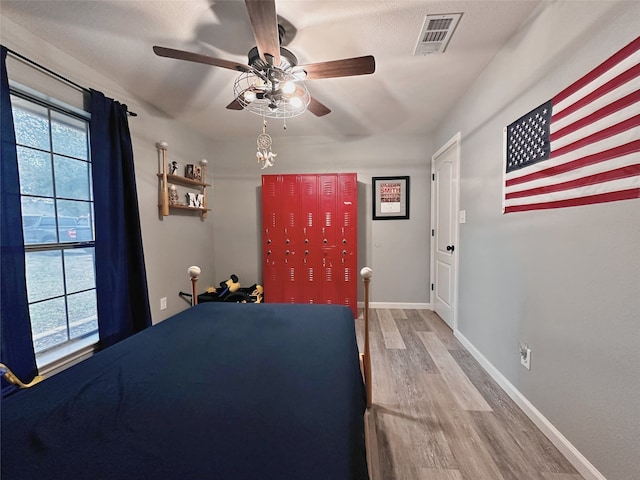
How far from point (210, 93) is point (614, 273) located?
10.2ft

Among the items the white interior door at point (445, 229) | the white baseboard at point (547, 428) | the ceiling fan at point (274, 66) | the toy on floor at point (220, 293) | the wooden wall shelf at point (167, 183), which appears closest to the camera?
the white baseboard at point (547, 428)

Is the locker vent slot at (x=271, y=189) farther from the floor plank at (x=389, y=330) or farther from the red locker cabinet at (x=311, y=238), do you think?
the floor plank at (x=389, y=330)

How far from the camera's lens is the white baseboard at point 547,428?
1190mm

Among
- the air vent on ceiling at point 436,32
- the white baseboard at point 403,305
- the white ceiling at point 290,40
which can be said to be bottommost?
the white baseboard at point 403,305

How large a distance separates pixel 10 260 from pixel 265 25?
76.5 inches

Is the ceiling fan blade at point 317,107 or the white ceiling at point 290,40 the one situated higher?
the white ceiling at point 290,40

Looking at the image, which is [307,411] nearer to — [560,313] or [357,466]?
[357,466]

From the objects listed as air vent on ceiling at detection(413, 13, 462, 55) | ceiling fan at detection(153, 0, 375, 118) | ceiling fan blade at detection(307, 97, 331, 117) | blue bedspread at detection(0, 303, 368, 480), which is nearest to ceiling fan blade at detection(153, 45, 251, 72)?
ceiling fan at detection(153, 0, 375, 118)

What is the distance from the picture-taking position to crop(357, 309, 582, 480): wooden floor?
1253 mm

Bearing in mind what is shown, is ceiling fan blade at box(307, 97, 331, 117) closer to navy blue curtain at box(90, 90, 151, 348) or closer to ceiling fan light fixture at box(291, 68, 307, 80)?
ceiling fan light fixture at box(291, 68, 307, 80)

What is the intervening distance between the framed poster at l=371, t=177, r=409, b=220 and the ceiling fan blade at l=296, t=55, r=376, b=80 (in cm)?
215

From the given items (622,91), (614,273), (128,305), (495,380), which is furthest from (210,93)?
(495,380)

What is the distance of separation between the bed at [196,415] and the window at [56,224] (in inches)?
45.0

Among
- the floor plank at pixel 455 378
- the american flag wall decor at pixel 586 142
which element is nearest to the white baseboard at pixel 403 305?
the floor plank at pixel 455 378
